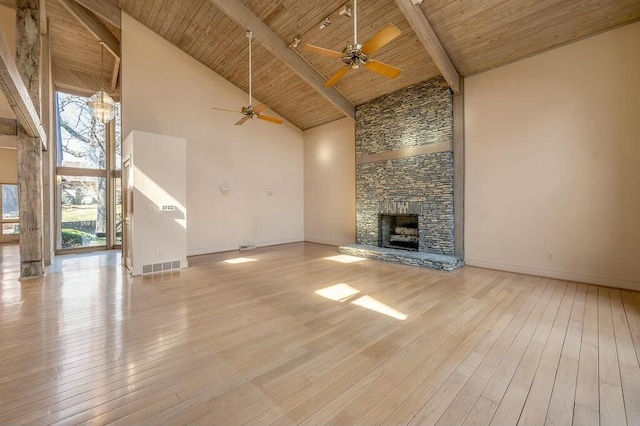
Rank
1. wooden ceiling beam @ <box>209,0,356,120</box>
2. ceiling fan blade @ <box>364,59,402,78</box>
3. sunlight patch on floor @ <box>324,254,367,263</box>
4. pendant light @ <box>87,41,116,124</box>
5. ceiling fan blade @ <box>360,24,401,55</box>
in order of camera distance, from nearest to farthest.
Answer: ceiling fan blade @ <box>360,24,401,55</box>, ceiling fan blade @ <box>364,59,402,78</box>, wooden ceiling beam @ <box>209,0,356,120</box>, pendant light @ <box>87,41,116,124</box>, sunlight patch on floor @ <box>324,254,367,263</box>

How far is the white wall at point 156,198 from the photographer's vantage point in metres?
5.05

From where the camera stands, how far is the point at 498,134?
5.18m

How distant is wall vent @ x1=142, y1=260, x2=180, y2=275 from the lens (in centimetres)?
514

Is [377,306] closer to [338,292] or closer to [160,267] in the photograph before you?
[338,292]

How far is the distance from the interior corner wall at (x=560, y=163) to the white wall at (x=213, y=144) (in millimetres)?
5302

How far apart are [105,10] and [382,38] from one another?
6.36 metres

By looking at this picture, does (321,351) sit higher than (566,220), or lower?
lower

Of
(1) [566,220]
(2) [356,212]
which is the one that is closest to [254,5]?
(2) [356,212]

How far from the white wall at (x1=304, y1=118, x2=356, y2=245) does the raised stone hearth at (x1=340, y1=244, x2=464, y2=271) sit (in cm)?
117

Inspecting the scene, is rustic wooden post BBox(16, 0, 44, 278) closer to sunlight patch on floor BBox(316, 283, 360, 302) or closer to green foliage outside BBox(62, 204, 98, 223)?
green foliage outside BBox(62, 204, 98, 223)

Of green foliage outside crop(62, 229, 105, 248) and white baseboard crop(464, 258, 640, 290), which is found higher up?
green foliage outside crop(62, 229, 105, 248)

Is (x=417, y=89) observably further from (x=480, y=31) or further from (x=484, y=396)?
(x=484, y=396)

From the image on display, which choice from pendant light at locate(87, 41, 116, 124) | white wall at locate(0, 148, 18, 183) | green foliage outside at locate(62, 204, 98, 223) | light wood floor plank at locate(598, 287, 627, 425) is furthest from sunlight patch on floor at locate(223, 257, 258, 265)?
white wall at locate(0, 148, 18, 183)

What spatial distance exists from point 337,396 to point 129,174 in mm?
5595
